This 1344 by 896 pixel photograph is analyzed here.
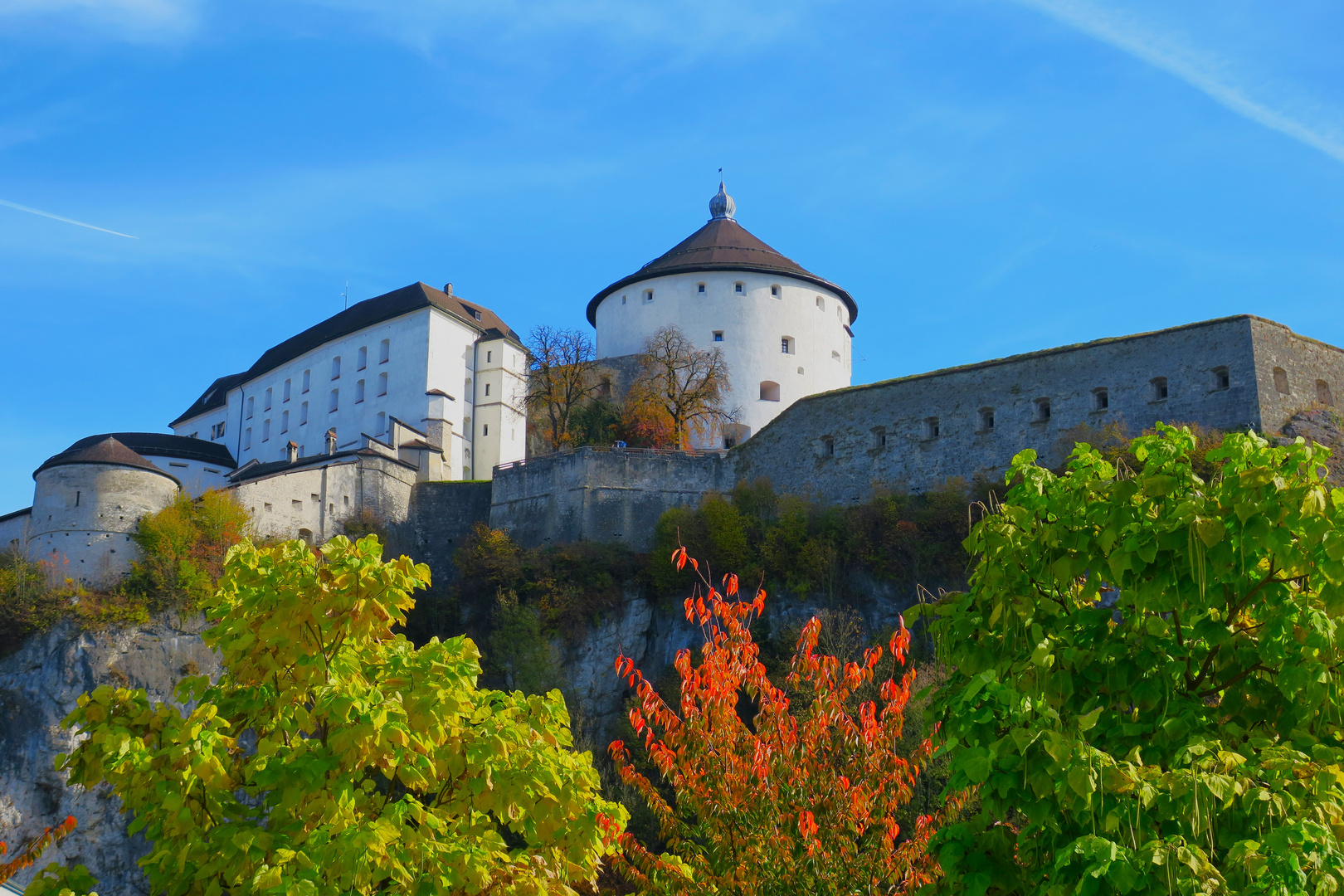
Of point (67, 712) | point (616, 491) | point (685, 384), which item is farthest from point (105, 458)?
point (685, 384)

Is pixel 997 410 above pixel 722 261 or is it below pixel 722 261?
below

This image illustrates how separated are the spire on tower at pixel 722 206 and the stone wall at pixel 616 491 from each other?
1763 centimetres

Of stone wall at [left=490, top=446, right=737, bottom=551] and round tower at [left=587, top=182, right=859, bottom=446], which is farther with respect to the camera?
round tower at [left=587, top=182, right=859, bottom=446]

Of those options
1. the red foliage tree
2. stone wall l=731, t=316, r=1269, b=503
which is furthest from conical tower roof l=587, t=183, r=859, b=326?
the red foliage tree

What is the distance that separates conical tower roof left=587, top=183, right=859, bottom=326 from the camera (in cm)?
4897

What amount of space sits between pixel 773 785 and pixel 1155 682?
443 cm

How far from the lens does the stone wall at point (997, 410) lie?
111ft

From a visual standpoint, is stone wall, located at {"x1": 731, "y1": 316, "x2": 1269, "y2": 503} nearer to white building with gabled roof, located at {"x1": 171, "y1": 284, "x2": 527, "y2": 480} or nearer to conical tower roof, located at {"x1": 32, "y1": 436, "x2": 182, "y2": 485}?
white building with gabled roof, located at {"x1": 171, "y1": 284, "x2": 527, "y2": 480}

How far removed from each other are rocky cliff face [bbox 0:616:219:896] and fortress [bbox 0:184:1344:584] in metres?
2.73

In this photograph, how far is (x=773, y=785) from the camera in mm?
11938

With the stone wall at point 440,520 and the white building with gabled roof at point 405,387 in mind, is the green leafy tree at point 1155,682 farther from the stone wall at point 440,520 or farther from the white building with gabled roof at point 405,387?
the white building with gabled roof at point 405,387

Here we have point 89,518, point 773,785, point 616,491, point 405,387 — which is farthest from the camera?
point 405,387

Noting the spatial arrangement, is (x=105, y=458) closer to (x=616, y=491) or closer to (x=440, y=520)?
(x=440, y=520)

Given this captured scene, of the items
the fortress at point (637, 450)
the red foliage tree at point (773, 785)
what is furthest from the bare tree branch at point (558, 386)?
the red foliage tree at point (773, 785)
